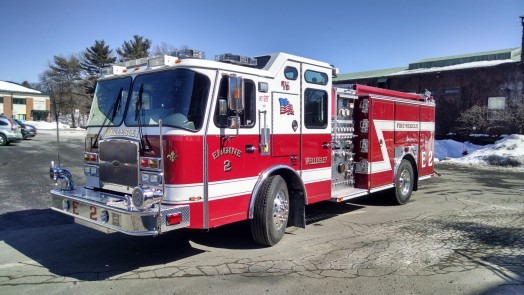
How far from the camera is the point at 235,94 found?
16.6 ft

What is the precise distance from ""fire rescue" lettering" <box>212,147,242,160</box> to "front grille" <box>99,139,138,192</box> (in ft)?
3.27

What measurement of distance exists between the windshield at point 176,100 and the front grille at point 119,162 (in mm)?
365

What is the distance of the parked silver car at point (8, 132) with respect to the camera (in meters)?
22.6

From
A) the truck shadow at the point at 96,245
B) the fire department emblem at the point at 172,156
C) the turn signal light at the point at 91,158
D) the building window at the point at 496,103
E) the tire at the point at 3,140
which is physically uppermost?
the building window at the point at 496,103

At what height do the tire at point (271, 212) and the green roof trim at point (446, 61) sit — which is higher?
the green roof trim at point (446, 61)

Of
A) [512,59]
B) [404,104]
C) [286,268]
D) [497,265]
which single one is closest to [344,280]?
[286,268]

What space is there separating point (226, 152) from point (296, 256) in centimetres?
174

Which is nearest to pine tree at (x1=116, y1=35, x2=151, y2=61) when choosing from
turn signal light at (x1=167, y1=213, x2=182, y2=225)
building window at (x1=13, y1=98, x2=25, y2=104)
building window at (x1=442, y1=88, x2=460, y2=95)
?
building window at (x1=13, y1=98, x2=25, y2=104)

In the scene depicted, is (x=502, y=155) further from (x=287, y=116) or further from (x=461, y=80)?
(x=287, y=116)

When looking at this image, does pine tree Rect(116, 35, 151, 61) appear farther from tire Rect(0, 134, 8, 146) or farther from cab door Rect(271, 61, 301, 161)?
cab door Rect(271, 61, 301, 161)

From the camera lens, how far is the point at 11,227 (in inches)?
284

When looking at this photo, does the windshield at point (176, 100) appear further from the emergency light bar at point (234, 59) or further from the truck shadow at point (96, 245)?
the truck shadow at point (96, 245)

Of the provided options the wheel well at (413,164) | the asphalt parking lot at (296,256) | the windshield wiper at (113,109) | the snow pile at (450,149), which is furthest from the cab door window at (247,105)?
the snow pile at (450,149)

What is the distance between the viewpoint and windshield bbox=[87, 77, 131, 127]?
18.6 ft
